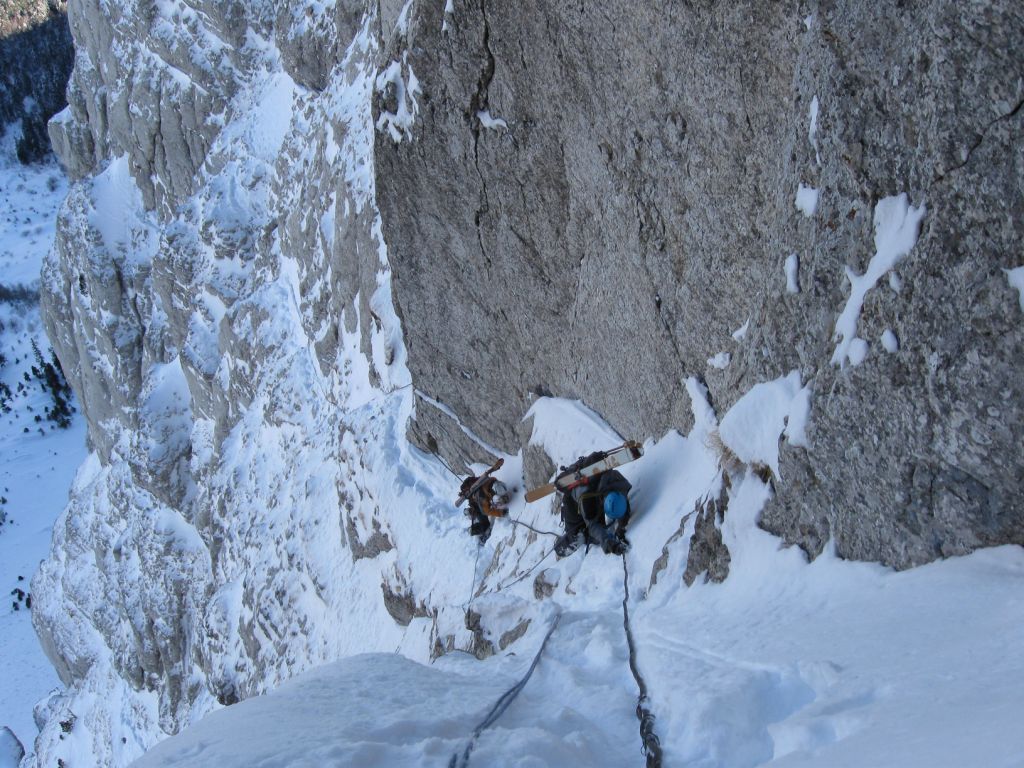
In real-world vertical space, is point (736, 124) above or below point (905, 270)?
above

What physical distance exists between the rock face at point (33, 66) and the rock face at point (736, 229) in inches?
3768

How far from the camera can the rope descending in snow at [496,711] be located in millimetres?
4094

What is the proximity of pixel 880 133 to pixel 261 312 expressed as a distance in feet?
66.8

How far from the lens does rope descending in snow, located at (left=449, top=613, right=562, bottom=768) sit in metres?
4.09

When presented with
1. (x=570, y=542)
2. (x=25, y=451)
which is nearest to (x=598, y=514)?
(x=570, y=542)

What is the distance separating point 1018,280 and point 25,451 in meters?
80.9

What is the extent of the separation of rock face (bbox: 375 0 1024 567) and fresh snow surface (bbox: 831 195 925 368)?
0.06 meters

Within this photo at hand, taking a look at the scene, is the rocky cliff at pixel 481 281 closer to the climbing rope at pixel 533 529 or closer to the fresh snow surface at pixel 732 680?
the fresh snow surface at pixel 732 680

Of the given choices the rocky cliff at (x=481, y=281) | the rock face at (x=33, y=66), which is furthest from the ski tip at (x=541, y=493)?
the rock face at (x=33, y=66)

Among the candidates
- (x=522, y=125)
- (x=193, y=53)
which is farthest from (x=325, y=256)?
(x=193, y=53)

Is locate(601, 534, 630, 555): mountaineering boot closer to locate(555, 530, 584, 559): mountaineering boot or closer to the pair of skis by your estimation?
locate(555, 530, 584, 559): mountaineering boot

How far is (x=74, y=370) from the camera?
37.9m

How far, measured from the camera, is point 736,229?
23.2 ft

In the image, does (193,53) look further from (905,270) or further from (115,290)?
(905,270)
